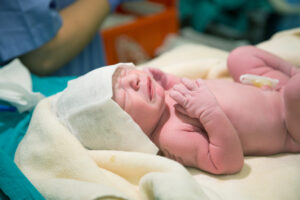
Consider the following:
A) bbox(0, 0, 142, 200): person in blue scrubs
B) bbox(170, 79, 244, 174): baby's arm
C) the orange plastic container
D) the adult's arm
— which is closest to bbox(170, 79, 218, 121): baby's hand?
bbox(170, 79, 244, 174): baby's arm

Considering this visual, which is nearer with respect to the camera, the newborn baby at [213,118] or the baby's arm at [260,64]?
the newborn baby at [213,118]

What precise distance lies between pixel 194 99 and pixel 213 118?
7 centimetres

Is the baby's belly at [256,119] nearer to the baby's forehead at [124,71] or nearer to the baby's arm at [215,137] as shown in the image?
the baby's arm at [215,137]

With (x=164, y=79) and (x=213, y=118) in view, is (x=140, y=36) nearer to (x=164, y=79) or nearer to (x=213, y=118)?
(x=164, y=79)

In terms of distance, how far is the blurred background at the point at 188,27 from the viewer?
1896 mm

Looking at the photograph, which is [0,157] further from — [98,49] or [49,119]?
[98,49]

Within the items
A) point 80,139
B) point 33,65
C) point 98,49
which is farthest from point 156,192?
point 98,49

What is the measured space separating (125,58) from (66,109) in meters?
1.18

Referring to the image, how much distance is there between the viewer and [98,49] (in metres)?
1.51

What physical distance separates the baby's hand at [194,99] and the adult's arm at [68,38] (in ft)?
2.02

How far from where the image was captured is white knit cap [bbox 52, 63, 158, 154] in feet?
2.37

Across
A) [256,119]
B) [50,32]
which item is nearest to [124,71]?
[256,119]

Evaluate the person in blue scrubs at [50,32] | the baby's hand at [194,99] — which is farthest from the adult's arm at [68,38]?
the baby's hand at [194,99]

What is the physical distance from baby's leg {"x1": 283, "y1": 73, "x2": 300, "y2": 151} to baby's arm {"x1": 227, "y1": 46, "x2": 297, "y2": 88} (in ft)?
0.51
